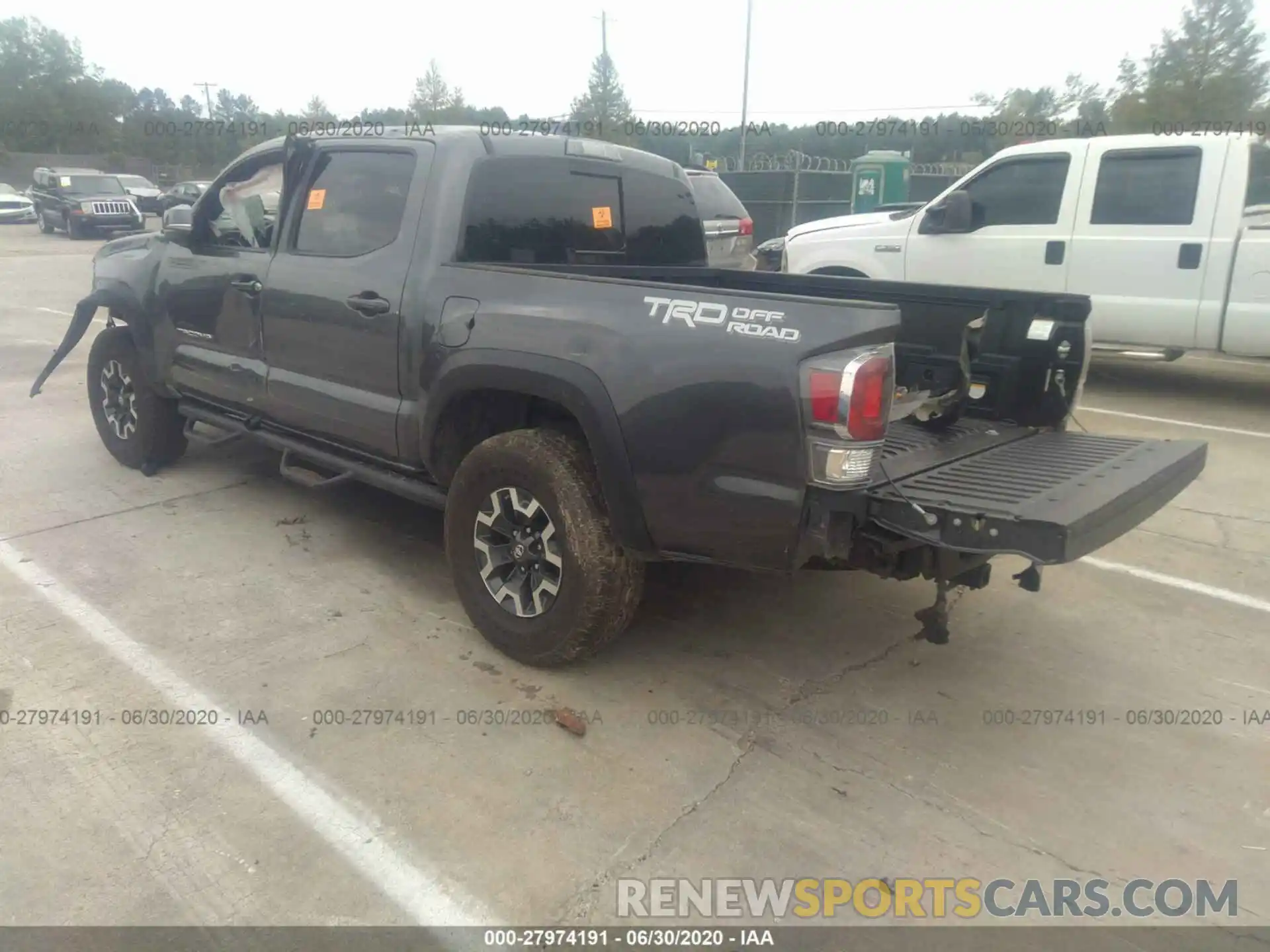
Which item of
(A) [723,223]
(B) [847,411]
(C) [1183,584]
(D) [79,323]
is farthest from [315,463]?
(A) [723,223]

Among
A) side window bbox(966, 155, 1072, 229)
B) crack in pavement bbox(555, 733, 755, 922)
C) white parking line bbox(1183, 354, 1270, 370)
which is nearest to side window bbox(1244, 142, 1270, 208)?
side window bbox(966, 155, 1072, 229)

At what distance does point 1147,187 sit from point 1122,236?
40 centimetres

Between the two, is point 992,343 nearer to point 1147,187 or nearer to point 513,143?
point 513,143

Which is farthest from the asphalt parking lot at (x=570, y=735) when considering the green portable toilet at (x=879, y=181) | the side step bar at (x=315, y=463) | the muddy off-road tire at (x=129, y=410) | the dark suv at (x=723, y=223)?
the green portable toilet at (x=879, y=181)

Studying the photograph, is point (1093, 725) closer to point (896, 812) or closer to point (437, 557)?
point (896, 812)

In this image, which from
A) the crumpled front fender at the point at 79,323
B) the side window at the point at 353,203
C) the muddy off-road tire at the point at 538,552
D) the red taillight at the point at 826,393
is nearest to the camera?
the red taillight at the point at 826,393

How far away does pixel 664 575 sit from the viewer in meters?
4.48

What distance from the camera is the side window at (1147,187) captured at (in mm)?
7371

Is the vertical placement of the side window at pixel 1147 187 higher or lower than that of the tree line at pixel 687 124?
lower

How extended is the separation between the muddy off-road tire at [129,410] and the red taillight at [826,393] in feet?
14.1

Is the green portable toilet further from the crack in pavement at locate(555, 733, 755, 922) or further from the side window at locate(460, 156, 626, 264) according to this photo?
the crack in pavement at locate(555, 733, 755, 922)

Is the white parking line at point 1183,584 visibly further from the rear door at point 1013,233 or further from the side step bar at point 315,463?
the rear door at point 1013,233

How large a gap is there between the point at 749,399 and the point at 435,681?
163 cm

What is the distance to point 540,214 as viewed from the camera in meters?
4.16
